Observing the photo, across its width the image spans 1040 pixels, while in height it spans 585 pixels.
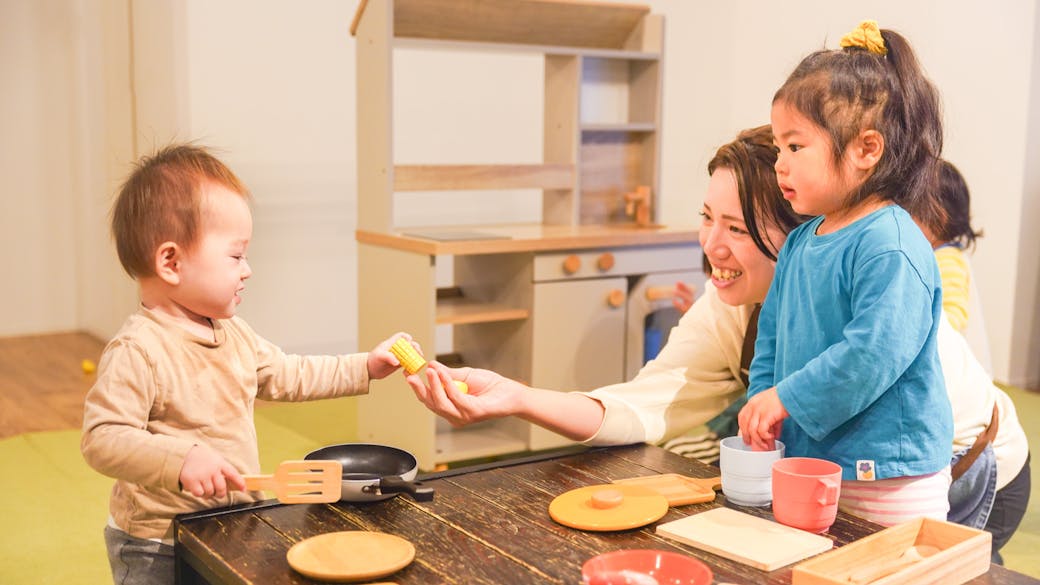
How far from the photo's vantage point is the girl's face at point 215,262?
1.43 m

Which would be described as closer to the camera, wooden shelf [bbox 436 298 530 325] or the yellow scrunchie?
the yellow scrunchie

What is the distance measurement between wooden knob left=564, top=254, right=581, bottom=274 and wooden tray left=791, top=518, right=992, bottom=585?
2.31 meters

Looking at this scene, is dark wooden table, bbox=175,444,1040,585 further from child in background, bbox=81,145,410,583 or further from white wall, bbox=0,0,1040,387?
white wall, bbox=0,0,1040,387

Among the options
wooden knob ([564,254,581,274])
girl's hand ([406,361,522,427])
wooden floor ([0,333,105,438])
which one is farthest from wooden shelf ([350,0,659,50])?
girl's hand ([406,361,522,427])

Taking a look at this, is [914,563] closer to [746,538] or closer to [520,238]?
[746,538]

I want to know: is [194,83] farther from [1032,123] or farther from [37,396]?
[1032,123]

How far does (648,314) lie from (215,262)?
247 centimetres

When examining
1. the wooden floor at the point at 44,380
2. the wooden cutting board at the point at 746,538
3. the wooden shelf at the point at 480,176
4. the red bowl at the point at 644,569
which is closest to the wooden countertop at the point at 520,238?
the wooden shelf at the point at 480,176

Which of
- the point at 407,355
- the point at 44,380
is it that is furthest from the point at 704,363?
the point at 44,380

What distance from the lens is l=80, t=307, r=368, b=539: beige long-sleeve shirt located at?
1318mm

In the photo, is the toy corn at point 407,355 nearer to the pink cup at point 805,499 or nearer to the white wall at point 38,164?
the pink cup at point 805,499

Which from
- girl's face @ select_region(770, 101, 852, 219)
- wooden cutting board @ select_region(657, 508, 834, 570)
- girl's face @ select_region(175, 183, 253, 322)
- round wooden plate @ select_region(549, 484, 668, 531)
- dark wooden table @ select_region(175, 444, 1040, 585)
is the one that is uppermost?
girl's face @ select_region(770, 101, 852, 219)

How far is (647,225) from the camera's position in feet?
13.2

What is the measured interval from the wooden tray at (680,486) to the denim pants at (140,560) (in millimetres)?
611
